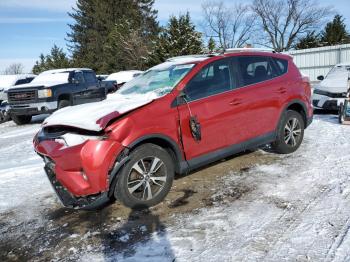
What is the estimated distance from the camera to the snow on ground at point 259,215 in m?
3.33

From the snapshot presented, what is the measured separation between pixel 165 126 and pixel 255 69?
204 cm

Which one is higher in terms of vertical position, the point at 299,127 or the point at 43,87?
the point at 43,87

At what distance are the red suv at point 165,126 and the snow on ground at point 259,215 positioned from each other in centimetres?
56

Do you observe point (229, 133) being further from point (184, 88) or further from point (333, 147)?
point (333, 147)

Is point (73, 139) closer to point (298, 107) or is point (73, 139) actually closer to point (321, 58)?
point (298, 107)

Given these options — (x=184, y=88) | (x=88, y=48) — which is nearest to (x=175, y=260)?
(x=184, y=88)

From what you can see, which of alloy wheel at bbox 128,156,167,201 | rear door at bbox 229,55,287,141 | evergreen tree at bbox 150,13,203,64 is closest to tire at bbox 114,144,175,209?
alloy wheel at bbox 128,156,167,201

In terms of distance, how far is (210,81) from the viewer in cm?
507

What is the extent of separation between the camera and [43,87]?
1209 centimetres

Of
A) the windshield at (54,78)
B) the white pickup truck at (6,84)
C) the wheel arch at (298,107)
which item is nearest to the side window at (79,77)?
the windshield at (54,78)

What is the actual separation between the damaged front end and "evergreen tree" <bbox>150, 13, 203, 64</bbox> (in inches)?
1008

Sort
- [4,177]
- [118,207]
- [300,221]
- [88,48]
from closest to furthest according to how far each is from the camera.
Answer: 1. [300,221]
2. [118,207]
3. [4,177]
4. [88,48]

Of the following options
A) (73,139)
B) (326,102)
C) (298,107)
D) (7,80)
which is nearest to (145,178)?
(73,139)

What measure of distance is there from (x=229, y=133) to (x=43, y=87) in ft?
28.6
